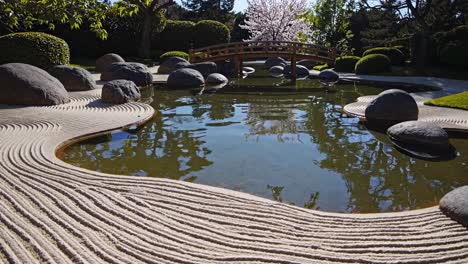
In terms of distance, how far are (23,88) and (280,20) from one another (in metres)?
29.6

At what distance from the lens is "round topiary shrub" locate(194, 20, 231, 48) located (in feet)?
114

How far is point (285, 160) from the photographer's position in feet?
26.1

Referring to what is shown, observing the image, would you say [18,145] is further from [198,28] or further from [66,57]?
[198,28]

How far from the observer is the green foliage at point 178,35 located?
115 ft

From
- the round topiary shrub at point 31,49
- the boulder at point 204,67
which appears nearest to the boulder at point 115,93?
the round topiary shrub at point 31,49

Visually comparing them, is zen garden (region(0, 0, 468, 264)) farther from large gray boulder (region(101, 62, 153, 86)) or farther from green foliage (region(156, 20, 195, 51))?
green foliage (region(156, 20, 195, 51))

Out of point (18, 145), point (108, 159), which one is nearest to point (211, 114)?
point (108, 159)

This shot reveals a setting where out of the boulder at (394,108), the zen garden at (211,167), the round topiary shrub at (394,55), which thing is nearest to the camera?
the zen garden at (211,167)

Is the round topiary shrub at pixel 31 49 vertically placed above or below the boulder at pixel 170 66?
above

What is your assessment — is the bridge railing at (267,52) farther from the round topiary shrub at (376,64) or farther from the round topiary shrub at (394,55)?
the round topiary shrub at (394,55)

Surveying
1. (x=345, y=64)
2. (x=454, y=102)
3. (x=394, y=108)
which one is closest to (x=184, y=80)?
(x=394, y=108)

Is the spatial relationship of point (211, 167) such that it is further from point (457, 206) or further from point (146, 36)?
point (146, 36)

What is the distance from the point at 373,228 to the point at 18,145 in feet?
21.9

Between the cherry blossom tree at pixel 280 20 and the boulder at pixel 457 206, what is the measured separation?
34037 millimetres
